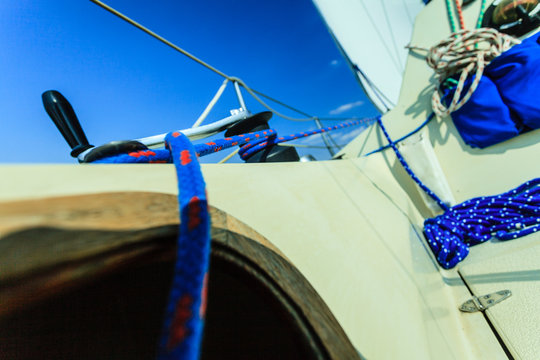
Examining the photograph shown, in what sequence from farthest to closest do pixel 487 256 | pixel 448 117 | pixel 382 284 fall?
pixel 448 117 → pixel 487 256 → pixel 382 284

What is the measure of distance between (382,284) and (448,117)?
3.23 feet

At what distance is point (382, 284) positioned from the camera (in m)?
0.50

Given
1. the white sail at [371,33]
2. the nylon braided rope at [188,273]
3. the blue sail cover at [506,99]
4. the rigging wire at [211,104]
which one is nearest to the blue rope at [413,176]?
the blue sail cover at [506,99]

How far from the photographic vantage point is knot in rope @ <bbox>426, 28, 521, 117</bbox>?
38.5 inches

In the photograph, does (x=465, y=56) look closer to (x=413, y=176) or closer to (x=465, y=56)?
(x=465, y=56)

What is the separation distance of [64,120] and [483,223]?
113cm

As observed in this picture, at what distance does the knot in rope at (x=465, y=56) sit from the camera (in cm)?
98

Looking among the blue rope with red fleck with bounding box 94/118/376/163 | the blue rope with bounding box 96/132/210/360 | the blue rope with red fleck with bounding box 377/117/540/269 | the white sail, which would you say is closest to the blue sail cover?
the blue rope with red fleck with bounding box 377/117/540/269

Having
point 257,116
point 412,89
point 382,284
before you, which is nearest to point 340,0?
point 412,89

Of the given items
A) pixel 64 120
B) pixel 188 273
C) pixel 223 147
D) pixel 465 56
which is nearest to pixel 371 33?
pixel 465 56

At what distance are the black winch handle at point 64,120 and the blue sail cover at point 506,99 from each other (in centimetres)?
130

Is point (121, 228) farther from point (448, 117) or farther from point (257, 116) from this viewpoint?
point (448, 117)

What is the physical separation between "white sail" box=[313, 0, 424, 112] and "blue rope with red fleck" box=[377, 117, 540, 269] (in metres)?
3.61

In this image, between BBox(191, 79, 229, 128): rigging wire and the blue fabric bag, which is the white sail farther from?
BBox(191, 79, 229, 128): rigging wire
